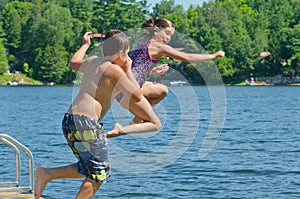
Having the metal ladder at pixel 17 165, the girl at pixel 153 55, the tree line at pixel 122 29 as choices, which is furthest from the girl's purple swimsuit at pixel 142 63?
the tree line at pixel 122 29

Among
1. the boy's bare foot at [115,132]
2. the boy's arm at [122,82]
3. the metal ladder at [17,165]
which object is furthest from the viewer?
the metal ladder at [17,165]

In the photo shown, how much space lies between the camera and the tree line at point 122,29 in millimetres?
142500

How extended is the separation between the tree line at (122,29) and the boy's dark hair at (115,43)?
126213mm

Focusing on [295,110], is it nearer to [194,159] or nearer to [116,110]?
[194,159]

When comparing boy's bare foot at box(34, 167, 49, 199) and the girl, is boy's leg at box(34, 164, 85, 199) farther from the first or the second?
the girl

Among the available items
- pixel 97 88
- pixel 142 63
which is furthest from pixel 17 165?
pixel 97 88

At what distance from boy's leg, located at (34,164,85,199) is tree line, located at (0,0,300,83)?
126 metres

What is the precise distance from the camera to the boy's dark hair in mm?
9648

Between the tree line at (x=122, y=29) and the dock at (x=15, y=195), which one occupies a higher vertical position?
the dock at (x=15, y=195)

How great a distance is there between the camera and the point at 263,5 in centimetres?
19250

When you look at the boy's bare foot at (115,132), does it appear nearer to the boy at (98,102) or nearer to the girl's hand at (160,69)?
the boy at (98,102)

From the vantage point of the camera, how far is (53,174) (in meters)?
10.4

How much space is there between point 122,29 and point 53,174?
5443 inches

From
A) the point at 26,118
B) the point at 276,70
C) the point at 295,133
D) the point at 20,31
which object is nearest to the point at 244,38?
the point at 276,70
